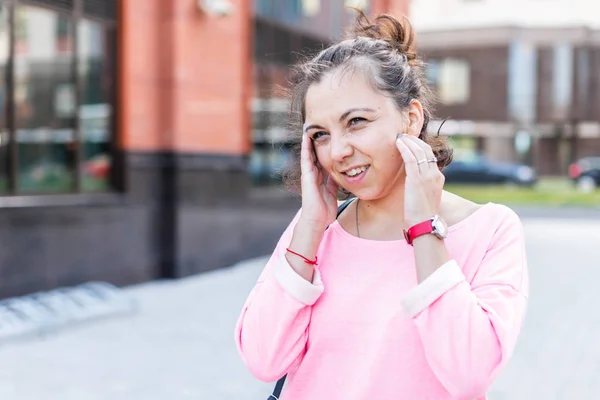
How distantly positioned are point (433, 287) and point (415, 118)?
45 cm

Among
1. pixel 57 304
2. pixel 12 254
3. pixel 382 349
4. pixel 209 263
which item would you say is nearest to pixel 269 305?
pixel 382 349

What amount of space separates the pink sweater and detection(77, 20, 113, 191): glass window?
855 centimetres

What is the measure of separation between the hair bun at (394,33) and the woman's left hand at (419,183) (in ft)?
0.93

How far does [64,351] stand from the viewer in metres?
6.74

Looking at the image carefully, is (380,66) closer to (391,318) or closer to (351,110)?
(351,110)

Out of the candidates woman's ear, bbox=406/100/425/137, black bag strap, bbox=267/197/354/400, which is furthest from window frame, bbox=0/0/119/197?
woman's ear, bbox=406/100/425/137

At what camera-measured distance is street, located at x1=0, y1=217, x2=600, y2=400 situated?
18.5 ft

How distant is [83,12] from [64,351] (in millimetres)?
4925

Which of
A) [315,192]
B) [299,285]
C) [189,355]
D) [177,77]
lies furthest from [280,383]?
[177,77]

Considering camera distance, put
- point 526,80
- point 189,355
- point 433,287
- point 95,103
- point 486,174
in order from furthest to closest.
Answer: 1. point 526,80
2. point 486,174
3. point 95,103
4. point 189,355
5. point 433,287

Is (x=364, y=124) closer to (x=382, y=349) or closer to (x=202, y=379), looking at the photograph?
(x=382, y=349)

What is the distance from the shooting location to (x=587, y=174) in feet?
112

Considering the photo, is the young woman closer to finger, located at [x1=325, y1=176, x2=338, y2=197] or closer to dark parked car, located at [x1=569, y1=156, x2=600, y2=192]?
finger, located at [x1=325, y1=176, x2=338, y2=197]

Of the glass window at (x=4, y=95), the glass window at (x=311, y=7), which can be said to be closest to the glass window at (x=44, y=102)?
the glass window at (x=4, y=95)
